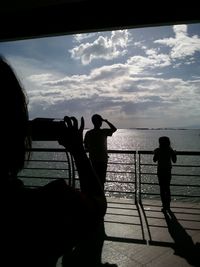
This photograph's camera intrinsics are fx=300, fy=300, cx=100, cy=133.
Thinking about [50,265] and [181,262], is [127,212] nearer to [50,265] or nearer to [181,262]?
[181,262]

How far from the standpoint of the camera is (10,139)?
0.81 m

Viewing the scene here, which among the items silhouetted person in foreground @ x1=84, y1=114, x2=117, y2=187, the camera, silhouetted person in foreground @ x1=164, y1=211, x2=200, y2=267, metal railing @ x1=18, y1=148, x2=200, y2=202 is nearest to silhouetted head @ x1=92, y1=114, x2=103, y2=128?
silhouetted person in foreground @ x1=84, y1=114, x2=117, y2=187

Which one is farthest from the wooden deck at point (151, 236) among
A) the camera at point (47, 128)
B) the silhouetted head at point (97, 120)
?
the camera at point (47, 128)

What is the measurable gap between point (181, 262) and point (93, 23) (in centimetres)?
334

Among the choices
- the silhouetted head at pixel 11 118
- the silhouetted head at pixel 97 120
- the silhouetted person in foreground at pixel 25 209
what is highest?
the silhouetted head at pixel 97 120

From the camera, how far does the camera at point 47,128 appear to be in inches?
50.9

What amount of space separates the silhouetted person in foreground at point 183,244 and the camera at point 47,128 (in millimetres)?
2434

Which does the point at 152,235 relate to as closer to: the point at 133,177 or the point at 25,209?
the point at 25,209

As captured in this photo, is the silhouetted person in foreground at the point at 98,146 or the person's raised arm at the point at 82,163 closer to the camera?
the person's raised arm at the point at 82,163

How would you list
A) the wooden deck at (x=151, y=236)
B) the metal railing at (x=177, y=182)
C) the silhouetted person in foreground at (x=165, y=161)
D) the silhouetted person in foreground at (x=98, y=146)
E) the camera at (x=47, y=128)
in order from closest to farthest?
the camera at (x=47, y=128)
the wooden deck at (x=151, y=236)
the silhouetted person in foreground at (x=98, y=146)
the metal railing at (x=177, y=182)
the silhouetted person in foreground at (x=165, y=161)

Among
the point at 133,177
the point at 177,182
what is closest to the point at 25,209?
the point at 177,182

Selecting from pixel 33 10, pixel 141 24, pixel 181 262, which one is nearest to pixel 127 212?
pixel 181 262

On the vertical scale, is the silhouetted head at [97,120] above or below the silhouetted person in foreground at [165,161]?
above

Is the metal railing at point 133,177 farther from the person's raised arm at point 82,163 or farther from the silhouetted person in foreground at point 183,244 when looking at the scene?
the silhouetted person in foreground at point 183,244
